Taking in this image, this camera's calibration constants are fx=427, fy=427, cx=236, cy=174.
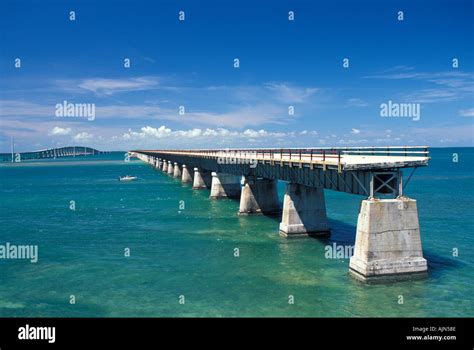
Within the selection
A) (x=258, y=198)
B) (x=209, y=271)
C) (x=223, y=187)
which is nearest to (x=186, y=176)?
(x=223, y=187)

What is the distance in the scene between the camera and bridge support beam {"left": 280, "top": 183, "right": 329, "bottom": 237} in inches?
1385

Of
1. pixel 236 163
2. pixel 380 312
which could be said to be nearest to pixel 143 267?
pixel 380 312

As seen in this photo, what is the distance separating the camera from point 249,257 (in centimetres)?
3089

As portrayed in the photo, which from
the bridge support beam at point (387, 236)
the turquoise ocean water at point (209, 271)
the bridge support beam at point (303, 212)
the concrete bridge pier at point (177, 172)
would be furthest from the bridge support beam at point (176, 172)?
the bridge support beam at point (387, 236)

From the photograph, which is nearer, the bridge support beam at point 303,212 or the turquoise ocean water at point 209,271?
the turquoise ocean water at point 209,271

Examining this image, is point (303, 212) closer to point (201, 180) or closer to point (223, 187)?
point (223, 187)

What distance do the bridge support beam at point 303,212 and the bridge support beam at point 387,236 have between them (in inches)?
442

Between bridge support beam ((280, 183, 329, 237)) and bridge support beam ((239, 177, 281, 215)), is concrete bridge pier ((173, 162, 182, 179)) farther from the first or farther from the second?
bridge support beam ((280, 183, 329, 237))

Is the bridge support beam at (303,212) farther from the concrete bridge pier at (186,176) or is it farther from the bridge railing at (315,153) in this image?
the concrete bridge pier at (186,176)

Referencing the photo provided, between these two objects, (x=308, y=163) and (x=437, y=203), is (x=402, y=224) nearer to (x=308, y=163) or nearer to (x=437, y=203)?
(x=308, y=163)

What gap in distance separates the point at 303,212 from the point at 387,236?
497 inches

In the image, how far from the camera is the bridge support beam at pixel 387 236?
23.5 metres

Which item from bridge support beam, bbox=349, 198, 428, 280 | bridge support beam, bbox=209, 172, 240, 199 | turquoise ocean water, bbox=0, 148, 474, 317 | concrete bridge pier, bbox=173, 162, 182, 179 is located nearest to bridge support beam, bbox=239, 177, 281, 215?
turquoise ocean water, bbox=0, 148, 474, 317

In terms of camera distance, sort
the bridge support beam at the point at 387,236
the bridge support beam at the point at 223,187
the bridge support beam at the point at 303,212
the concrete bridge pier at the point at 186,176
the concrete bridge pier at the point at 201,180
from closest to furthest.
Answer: the bridge support beam at the point at 387,236, the bridge support beam at the point at 303,212, the bridge support beam at the point at 223,187, the concrete bridge pier at the point at 201,180, the concrete bridge pier at the point at 186,176
